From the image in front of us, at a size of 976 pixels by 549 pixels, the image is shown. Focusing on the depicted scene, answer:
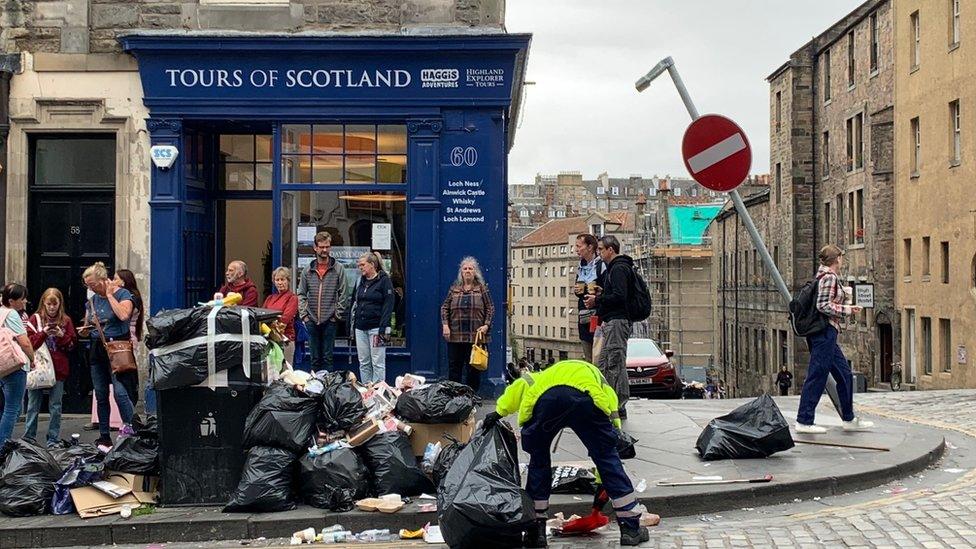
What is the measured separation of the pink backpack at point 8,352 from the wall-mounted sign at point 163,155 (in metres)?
3.98

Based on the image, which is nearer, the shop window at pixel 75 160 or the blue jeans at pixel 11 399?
the blue jeans at pixel 11 399

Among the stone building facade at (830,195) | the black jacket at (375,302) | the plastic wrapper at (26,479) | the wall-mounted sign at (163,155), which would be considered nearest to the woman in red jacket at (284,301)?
the black jacket at (375,302)

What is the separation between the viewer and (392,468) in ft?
26.9

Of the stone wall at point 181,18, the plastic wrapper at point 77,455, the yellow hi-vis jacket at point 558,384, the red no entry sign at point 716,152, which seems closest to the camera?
the yellow hi-vis jacket at point 558,384

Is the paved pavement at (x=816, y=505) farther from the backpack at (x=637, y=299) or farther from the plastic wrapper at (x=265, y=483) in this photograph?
the backpack at (x=637, y=299)

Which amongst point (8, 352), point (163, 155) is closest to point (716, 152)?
point (8, 352)

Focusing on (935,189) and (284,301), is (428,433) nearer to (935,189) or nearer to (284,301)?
(284,301)

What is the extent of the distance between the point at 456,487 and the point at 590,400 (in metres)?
1.00

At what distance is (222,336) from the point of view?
26.2 ft

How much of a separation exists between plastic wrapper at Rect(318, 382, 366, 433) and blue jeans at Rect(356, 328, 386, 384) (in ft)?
14.2

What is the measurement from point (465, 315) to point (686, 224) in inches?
2950

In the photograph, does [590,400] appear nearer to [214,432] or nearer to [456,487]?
[456,487]

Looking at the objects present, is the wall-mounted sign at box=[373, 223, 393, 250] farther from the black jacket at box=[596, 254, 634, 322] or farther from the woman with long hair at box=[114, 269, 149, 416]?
the black jacket at box=[596, 254, 634, 322]

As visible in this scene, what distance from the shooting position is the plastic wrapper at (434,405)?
879cm
